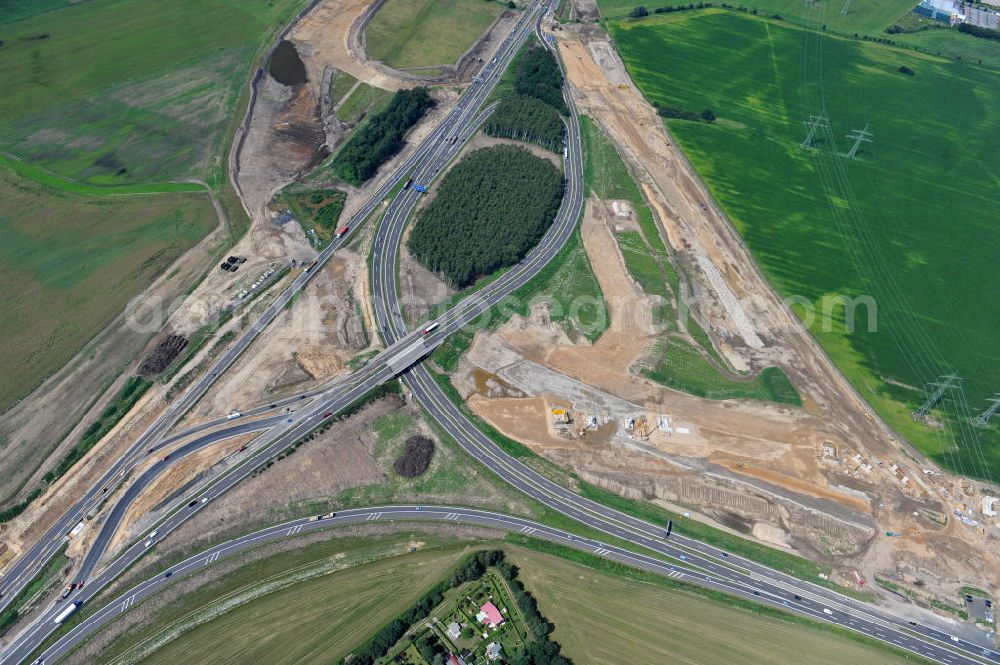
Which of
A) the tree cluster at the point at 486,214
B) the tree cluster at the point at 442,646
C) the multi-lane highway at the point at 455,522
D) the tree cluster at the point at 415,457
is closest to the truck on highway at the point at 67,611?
the multi-lane highway at the point at 455,522

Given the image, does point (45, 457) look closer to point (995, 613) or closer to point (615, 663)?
point (615, 663)

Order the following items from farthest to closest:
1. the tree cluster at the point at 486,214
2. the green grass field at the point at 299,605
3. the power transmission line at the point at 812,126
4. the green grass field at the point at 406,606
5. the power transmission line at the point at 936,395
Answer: the power transmission line at the point at 812,126 → the tree cluster at the point at 486,214 → the power transmission line at the point at 936,395 → the green grass field at the point at 406,606 → the green grass field at the point at 299,605

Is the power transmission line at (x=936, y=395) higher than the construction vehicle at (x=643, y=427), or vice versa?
the construction vehicle at (x=643, y=427)

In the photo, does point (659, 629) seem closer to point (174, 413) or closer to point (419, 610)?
point (419, 610)

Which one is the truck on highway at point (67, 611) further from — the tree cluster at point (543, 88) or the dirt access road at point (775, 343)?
the tree cluster at point (543, 88)

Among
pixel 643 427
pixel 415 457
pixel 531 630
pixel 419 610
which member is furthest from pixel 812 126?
pixel 419 610
